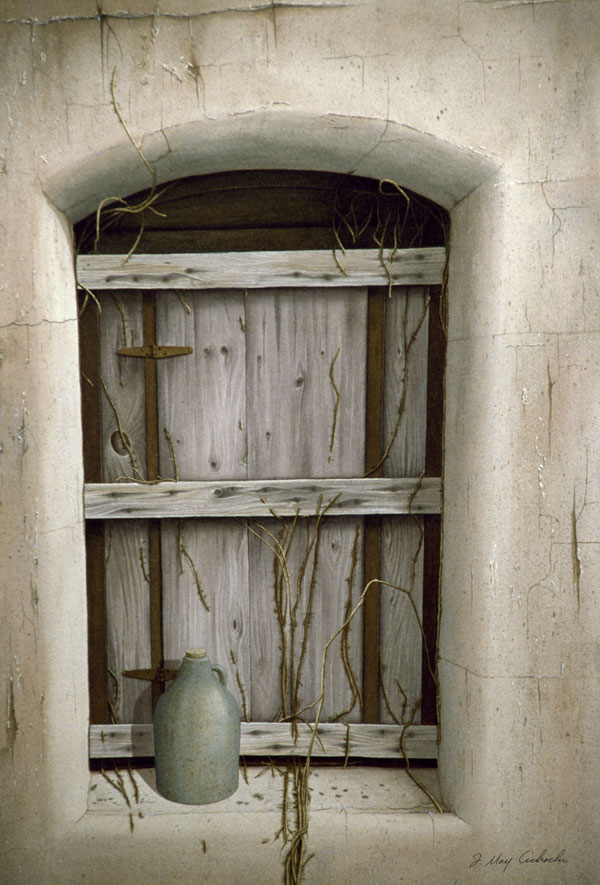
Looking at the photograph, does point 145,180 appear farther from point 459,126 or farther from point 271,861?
point 271,861

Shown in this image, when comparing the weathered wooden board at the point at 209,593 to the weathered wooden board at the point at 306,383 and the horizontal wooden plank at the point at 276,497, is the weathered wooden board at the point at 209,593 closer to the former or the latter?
the horizontal wooden plank at the point at 276,497

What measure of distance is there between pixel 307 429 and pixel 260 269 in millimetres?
487

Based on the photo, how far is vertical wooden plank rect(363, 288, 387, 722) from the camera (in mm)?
1672

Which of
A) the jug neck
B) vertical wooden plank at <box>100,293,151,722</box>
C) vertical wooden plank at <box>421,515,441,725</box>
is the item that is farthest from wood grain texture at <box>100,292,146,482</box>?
vertical wooden plank at <box>421,515,441,725</box>

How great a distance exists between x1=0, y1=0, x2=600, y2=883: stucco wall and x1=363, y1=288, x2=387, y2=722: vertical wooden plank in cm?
21

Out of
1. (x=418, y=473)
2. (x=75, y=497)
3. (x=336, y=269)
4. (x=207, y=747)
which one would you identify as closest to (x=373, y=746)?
(x=207, y=747)

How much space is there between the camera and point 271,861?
4.96 feet

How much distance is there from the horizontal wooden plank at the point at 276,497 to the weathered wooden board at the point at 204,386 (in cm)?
7

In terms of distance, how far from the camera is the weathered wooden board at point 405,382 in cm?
167

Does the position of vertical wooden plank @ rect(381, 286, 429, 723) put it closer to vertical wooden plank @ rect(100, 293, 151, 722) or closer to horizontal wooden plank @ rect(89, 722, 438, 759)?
horizontal wooden plank @ rect(89, 722, 438, 759)

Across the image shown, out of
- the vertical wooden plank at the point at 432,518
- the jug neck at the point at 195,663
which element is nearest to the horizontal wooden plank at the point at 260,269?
the vertical wooden plank at the point at 432,518
